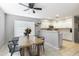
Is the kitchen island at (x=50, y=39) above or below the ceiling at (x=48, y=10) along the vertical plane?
below

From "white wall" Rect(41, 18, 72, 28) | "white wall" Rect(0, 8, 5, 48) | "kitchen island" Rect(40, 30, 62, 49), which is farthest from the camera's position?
"kitchen island" Rect(40, 30, 62, 49)

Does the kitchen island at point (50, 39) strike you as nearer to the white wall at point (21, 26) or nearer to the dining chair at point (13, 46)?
the white wall at point (21, 26)

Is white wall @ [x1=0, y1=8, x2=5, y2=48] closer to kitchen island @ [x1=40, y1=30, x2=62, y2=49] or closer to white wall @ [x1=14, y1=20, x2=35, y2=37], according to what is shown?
white wall @ [x1=14, y1=20, x2=35, y2=37]

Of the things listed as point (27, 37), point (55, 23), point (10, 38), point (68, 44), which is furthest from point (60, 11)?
point (10, 38)

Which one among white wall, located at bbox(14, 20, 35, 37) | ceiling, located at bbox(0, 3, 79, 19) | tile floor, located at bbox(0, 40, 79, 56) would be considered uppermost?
ceiling, located at bbox(0, 3, 79, 19)

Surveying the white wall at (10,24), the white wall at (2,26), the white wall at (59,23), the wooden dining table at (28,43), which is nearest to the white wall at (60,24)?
the white wall at (59,23)

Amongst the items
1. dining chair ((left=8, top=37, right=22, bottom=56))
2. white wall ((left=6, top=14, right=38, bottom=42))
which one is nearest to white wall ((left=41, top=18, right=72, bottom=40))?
white wall ((left=6, top=14, right=38, bottom=42))

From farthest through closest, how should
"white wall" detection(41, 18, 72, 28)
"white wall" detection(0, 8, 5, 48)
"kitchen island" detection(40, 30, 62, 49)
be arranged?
"kitchen island" detection(40, 30, 62, 49), "white wall" detection(41, 18, 72, 28), "white wall" detection(0, 8, 5, 48)

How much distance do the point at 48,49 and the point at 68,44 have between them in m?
0.39

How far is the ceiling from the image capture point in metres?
1.63

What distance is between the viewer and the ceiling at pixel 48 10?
163 centimetres

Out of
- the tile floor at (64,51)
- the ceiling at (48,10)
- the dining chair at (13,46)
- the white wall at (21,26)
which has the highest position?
the ceiling at (48,10)

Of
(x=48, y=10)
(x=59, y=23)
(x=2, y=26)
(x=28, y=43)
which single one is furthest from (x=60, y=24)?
(x=2, y=26)

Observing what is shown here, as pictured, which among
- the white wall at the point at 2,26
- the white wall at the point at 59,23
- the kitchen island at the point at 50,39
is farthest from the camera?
the kitchen island at the point at 50,39
